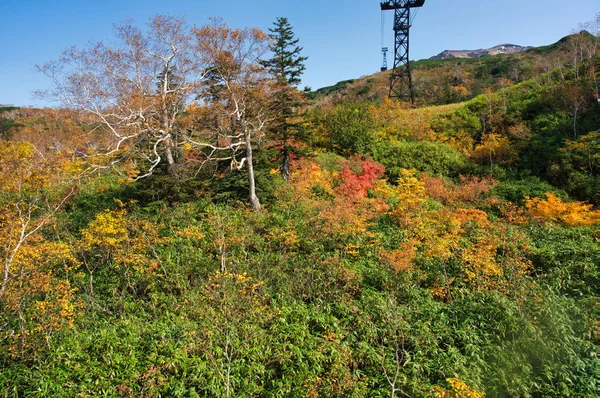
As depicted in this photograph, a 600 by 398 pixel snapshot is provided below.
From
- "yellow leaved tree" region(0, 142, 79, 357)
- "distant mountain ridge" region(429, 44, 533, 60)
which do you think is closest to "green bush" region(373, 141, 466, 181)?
"yellow leaved tree" region(0, 142, 79, 357)

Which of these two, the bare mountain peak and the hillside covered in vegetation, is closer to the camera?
the hillside covered in vegetation

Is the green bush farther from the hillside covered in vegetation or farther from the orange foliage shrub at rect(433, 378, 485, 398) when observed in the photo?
the orange foliage shrub at rect(433, 378, 485, 398)

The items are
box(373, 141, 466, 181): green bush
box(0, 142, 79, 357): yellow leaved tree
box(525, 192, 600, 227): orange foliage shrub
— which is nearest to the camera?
box(0, 142, 79, 357): yellow leaved tree

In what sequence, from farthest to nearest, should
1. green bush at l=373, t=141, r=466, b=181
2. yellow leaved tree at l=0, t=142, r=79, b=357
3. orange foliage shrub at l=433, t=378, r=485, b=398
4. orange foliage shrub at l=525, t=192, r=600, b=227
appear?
green bush at l=373, t=141, r=466, b=181 → orange foliage shrub at l=525, t=192, r=600, b=227 → yellow leaved tree at l=0, t=142, r=79, b=357 → orange foliage shrub at l=433, t=378, r=485, b=398

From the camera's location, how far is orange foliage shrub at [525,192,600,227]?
12.1m

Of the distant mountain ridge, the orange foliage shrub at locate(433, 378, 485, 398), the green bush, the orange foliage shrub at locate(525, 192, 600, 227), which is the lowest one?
the orange foliage shrub at locate(433, 378, 485, 398)

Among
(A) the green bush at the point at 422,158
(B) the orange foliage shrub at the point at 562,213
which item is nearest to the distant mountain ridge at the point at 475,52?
(A) the green bush at the point at 422,158

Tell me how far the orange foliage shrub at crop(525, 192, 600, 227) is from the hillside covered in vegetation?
0.09 m

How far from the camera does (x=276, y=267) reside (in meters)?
9.16

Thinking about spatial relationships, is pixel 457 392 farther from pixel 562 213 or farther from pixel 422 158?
pixel 422 158

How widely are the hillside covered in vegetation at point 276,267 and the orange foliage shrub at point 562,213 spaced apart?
9 centimetres

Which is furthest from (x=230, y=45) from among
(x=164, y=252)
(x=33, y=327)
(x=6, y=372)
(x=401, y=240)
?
(x=6, y=372)

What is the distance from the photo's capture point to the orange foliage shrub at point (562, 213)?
12.1 m

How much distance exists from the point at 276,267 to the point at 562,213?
12.2 m
